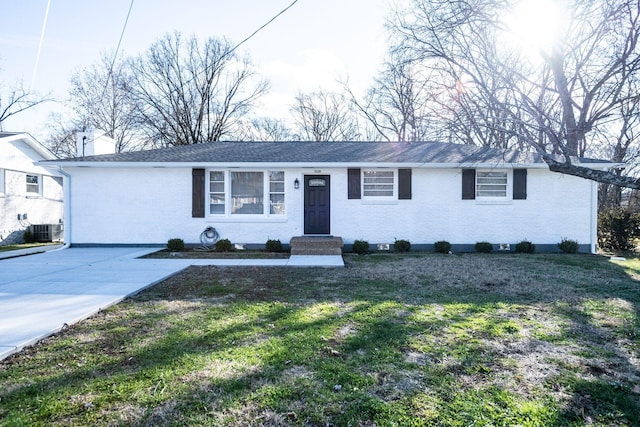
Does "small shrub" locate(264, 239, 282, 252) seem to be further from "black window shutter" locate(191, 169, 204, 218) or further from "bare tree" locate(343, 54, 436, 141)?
"bare tree" locate(343, 54, 436, 141)

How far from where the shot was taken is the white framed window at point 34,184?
15656mm

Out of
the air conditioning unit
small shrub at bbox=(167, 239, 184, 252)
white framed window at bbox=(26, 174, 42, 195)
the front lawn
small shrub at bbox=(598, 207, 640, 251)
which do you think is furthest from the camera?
white framed window at bbox=(26, 174, 42, 195)

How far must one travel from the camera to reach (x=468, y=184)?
1149 centimetres

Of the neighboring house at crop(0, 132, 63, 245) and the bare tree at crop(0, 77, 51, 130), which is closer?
the neighboring house at crop(0, 132, 63, 245)

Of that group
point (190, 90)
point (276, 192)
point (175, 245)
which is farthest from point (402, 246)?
point (190, 90)

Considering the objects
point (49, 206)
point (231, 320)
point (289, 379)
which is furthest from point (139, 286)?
point (49, 206)

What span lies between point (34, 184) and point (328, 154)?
1343 cm

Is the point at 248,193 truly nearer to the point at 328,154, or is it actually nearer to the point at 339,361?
the point at 328,154

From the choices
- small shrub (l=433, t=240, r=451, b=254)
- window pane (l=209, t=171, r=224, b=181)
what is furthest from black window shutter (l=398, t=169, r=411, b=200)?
window pane (l=209, t=171, r=224, b=181)

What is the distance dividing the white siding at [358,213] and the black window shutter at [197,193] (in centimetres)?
20

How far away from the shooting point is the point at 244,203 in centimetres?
1177

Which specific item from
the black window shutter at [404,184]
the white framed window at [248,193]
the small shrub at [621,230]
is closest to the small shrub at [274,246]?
the white framed window at [248,193]

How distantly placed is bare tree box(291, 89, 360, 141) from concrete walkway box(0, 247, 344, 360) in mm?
20275

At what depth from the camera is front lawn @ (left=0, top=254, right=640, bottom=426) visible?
247 cm
